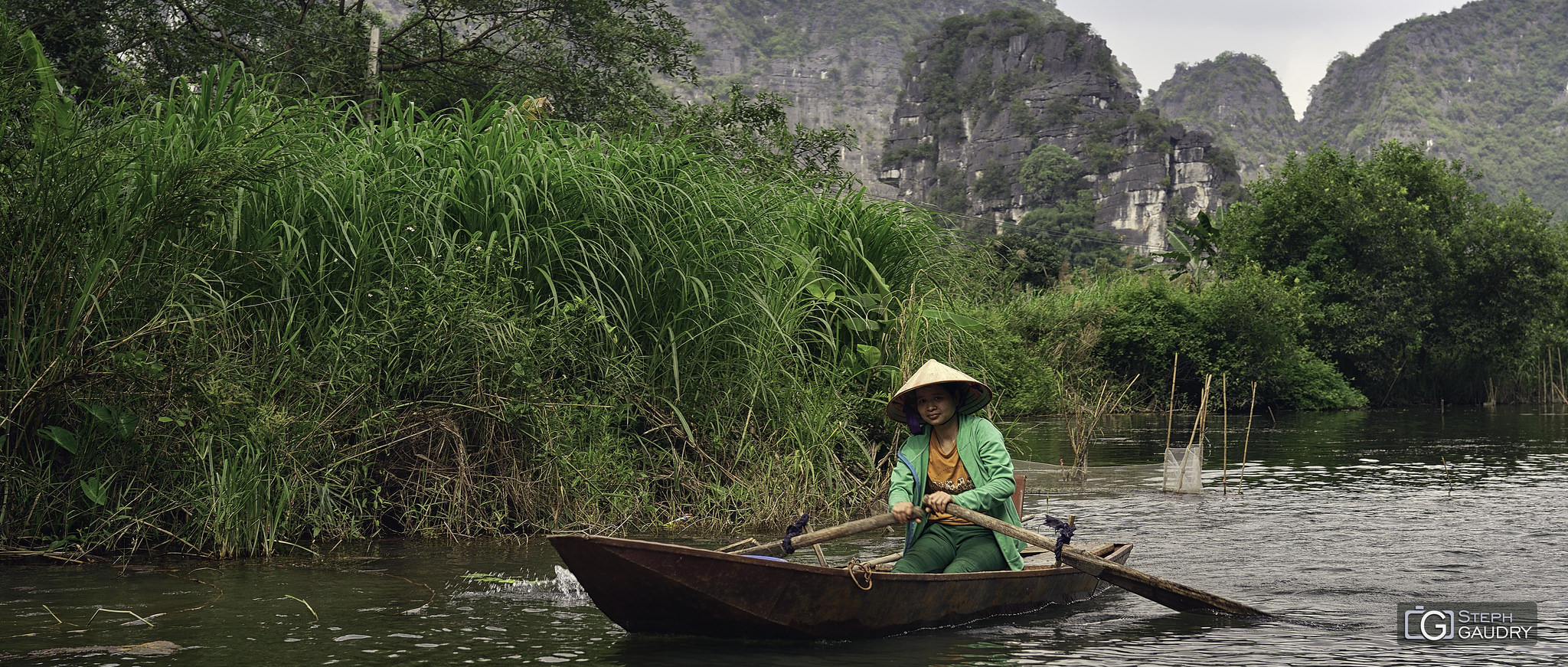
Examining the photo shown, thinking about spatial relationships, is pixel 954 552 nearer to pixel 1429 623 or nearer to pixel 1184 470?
pixel 1429 623

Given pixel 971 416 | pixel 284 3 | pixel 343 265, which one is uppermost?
pixel 284 3

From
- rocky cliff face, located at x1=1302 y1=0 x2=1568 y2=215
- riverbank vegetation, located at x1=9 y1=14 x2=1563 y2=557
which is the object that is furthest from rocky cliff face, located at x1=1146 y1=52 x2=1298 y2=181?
riverbank vegetation, located at x1=9 y1=14 x2=1563 y2=557

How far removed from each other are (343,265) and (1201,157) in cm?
8860

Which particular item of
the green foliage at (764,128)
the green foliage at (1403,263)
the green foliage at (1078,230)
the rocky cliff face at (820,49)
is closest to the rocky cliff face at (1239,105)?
the rocky cliff face at (820,49)

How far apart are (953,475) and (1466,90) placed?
499ft

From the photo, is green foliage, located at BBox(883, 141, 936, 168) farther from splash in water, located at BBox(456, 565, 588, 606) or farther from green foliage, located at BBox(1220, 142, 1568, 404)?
splash in water, located at BBox(456, 565, 588, 606)

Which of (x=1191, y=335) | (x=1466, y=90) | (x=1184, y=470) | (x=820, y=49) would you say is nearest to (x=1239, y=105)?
(x=1466, y=90)

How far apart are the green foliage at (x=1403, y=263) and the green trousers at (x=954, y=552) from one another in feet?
90.1

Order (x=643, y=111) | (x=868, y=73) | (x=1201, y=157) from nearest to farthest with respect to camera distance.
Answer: (x=643, y=111) < (x=1201, y=157) < (x=868, y=73)

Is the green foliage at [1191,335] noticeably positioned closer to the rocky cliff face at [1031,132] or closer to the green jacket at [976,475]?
the green jacket at [976,475]

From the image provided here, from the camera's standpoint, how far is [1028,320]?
28.8 m

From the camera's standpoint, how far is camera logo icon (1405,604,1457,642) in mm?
6078

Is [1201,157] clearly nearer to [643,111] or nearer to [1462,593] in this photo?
[643,111]

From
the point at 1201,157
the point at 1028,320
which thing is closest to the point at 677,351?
the point at 1028,320
